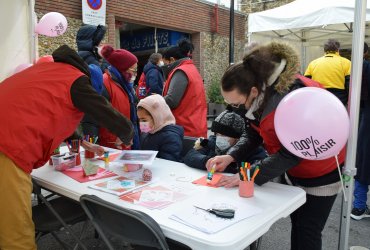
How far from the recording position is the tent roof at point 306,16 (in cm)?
498

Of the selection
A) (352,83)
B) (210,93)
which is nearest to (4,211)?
(352,83)

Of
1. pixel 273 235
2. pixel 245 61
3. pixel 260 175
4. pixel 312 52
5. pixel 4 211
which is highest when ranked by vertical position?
pixel 312 52

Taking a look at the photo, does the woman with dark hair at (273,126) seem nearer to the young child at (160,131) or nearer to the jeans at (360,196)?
the young child at (160,131)

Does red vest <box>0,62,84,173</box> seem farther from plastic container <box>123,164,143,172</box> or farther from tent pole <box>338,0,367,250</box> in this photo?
tent pole <box>338,0,367,250</box>

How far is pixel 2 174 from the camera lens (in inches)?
63.3

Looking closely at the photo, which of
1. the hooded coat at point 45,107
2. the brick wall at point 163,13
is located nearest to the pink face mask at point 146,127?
the hooded coat at point 45,107

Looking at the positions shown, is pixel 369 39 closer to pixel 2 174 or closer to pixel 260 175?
pixel 260 175

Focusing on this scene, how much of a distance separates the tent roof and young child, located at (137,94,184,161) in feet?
11.9

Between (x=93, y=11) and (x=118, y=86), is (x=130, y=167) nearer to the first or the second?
(x=118, y=86)

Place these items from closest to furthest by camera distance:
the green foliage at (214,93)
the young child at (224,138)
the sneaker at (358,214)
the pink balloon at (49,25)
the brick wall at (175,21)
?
the young child at (224,138) → the sneaker at (358,214) → the pink balloon at (49,25) → the brick wall at (175,21) → the green foliage at (214,93)

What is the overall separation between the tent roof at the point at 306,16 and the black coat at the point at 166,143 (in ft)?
12.0

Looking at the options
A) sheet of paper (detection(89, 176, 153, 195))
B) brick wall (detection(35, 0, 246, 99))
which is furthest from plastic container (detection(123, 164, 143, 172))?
brick wall (detection(35, 0, 246, 99))

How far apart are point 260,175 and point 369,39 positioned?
22.7ft

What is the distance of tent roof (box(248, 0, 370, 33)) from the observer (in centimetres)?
498
